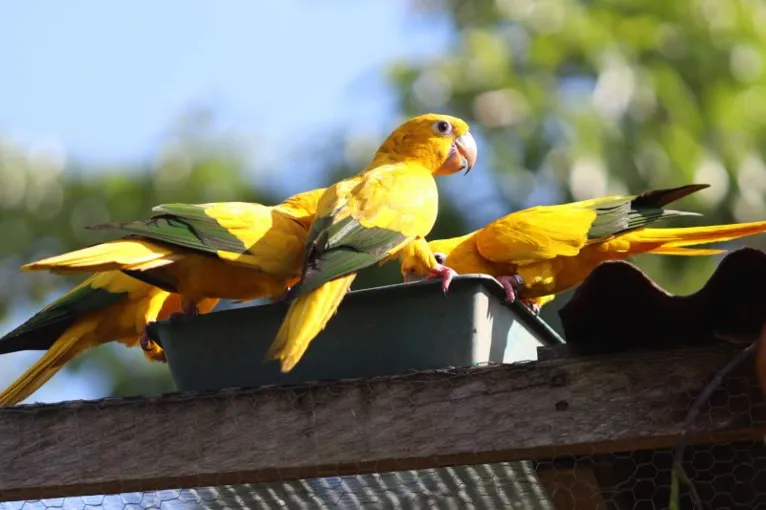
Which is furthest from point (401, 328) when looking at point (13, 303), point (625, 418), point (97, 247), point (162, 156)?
point (13, 303)

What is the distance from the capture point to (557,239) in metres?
3.07

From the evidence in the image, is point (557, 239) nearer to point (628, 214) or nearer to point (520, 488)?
point (628, 214)

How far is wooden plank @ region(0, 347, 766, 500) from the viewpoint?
189 centimetres

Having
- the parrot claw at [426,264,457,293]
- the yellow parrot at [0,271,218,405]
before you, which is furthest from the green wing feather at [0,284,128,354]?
the parrot claw at [426,264,457,293]

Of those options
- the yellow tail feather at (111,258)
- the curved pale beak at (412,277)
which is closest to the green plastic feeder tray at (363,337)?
the yellow tail feather at (111,258)

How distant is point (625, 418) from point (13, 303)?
769 cm

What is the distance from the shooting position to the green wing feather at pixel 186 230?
2.63 m

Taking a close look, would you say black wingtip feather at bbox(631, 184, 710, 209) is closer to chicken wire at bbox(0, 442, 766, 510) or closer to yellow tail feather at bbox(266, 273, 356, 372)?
chicken wire at bbox(0, 442, 766, 510)

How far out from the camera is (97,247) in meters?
2.49

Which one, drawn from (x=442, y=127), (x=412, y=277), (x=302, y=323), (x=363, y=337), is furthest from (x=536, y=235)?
(x=302, y=323)

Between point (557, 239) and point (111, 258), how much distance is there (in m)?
1.18

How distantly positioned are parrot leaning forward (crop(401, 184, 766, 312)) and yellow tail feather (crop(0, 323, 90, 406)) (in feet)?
3.28

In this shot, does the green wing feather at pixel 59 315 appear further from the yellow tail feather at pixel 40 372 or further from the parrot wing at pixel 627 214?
the parrot wing at pixel 627 214

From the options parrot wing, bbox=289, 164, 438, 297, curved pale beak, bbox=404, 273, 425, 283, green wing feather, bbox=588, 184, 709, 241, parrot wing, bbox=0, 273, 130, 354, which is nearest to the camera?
parrot wing, bbox=289, 164, 438, 297
